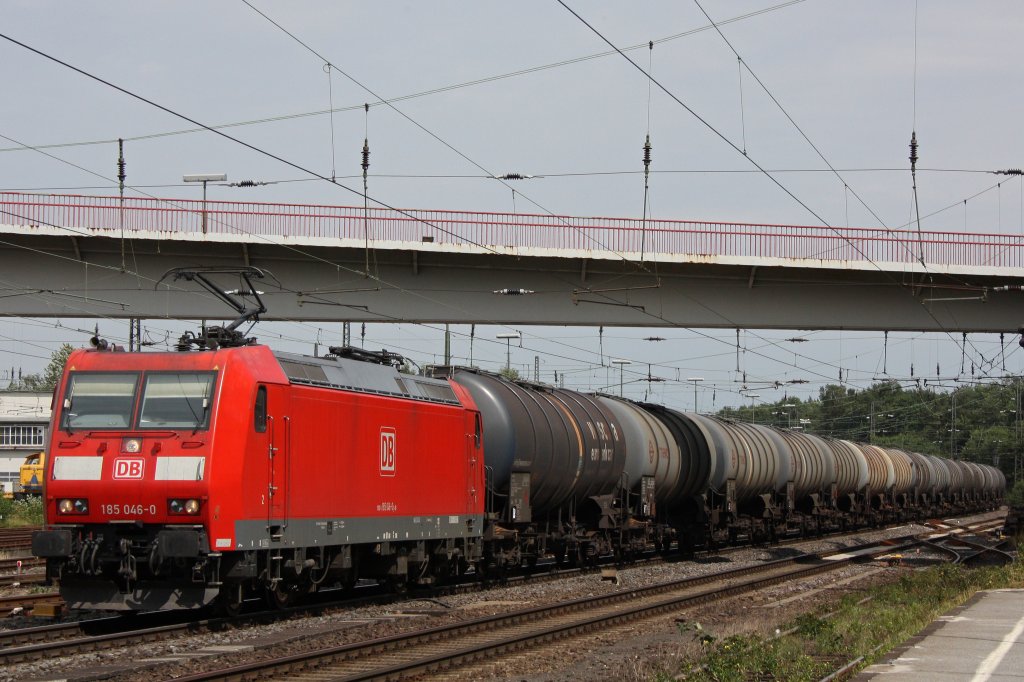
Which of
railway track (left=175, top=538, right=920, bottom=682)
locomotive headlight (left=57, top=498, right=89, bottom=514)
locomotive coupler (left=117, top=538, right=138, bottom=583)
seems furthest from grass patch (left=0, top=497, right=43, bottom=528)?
locomotive coupler (left=117, top=538, right=138, bottom=583)

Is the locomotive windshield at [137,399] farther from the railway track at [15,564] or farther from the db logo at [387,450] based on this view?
the railway track at [15,564]

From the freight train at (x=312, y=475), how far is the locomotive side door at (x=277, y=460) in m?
0.03

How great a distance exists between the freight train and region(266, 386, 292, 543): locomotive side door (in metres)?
0.03

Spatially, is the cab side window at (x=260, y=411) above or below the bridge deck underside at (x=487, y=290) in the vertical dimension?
below

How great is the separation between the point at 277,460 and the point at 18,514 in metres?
35.7

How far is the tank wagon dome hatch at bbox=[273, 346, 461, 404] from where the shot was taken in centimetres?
1711

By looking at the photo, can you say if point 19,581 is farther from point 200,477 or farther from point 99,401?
point 200,477

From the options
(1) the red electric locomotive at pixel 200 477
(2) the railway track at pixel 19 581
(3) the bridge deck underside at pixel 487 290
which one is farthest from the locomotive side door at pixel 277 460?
(3) the bridge deck underside at pixel 487 290

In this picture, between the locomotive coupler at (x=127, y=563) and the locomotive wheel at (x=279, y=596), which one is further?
the locomotive wheel at (x=279, y=596)

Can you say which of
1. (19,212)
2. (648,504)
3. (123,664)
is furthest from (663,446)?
(123,664)

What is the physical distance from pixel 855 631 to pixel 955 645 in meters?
2.70

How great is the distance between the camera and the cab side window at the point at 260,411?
1572 cm

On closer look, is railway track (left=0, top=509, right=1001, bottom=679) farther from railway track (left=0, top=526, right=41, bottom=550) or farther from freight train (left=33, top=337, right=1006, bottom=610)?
railway track (left=0, top=526, right=41, bottom=550)

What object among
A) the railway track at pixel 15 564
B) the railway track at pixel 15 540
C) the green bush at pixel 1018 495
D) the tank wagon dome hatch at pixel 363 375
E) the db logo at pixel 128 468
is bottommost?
the green bush at pixel 1018 495
